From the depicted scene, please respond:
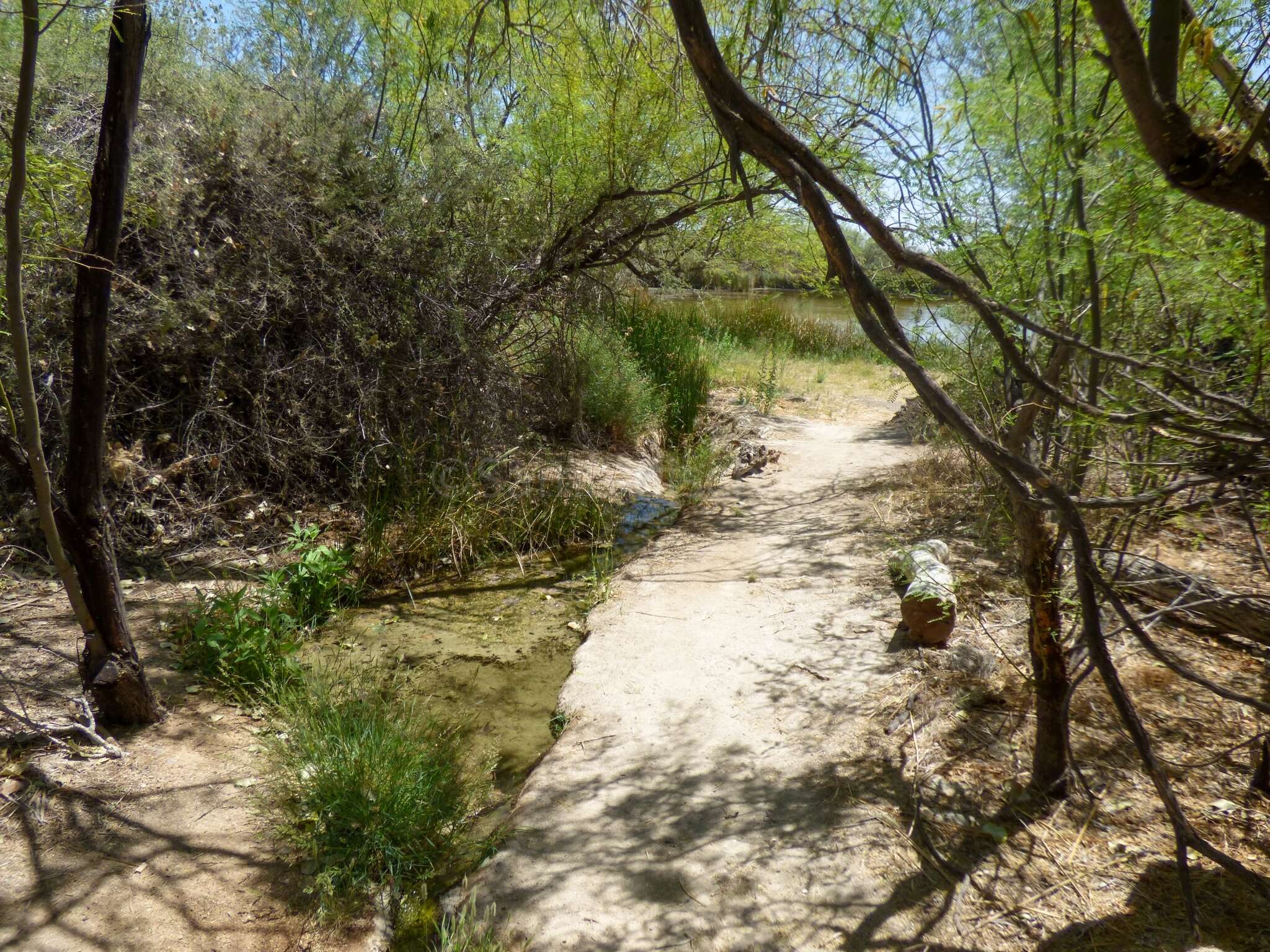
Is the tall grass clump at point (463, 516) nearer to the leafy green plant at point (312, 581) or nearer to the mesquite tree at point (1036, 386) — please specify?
the leafy green plant at point (312, 581)

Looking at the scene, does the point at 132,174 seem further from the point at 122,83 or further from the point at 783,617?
the point at 783,617

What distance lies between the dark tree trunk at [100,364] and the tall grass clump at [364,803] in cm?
69

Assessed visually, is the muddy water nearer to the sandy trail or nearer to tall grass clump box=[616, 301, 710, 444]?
the sandy trail

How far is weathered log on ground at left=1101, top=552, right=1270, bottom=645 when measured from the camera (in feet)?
8.38

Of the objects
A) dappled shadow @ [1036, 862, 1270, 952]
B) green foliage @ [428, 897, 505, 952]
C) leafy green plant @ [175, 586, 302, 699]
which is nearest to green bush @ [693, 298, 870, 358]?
leafy green plant @ [175, 586, 302, 699]

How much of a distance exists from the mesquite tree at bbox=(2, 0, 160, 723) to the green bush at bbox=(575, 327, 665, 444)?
4.66 meters

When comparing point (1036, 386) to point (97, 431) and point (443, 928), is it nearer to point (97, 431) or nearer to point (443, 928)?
point (443, 928)

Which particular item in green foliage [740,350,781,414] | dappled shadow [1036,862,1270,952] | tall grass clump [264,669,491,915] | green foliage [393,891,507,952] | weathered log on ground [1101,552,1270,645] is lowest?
dappled shadow [1036,862,1270,952]

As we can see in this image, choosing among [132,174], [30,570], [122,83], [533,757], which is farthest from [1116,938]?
[132,174]

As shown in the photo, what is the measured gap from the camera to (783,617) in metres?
4.14

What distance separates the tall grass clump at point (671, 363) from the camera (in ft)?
28.0

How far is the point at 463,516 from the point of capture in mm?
5043

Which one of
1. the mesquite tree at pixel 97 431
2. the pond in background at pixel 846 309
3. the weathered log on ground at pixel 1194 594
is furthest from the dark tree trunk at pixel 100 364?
the weathered log on ground at pixel 1194 594

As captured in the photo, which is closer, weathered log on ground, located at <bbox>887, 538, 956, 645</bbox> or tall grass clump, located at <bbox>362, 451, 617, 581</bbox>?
weathered log on ground, located at <bbox>887, 538, 956, 645</bbox>
